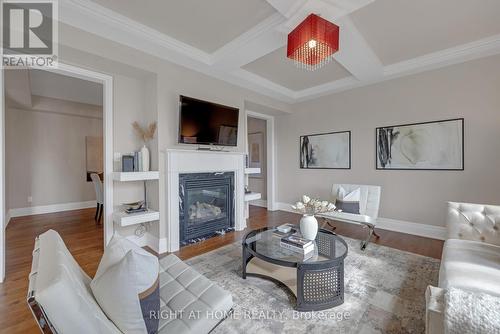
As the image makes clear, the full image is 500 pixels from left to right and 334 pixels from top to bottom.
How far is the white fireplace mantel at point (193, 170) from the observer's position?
2986 millimetres

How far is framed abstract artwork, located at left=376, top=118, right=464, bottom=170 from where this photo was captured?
3.22 meters

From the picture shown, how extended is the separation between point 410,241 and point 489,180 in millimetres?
1317

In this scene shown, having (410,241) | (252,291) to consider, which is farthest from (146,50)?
(410,241)

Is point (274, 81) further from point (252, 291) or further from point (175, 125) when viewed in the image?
point (252, 291)

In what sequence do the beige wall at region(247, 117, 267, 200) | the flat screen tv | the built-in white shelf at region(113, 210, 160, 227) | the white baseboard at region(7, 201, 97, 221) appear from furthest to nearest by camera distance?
the beige wall at region(247, 117, 267, 200), the white baseboard at region(7, 201, 97, 221), the flat screen tv, the built-in white shelf at region(113, 210, 160, 227)

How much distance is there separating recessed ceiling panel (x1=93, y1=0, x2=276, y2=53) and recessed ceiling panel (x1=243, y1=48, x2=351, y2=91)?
2.62 feet

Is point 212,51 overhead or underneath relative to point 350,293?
overhead

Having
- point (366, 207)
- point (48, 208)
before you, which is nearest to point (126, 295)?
point (366, 207)

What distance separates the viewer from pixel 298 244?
203 centimetres

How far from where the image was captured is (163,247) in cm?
298

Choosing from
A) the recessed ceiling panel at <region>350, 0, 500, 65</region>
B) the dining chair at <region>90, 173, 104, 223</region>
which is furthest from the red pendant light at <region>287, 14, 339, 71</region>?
the dining chair at <region>90, 173, 104, 223</region>

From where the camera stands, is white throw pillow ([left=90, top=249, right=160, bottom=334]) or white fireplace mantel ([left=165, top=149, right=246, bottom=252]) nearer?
white throw pillow ([left=90, top=249, right=160, bottom=334])

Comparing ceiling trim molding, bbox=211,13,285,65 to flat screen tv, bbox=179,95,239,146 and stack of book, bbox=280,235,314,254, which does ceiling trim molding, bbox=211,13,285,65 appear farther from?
stack of book, bbox=280,235,314,254

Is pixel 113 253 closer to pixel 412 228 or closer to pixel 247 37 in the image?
pixel 247 37
